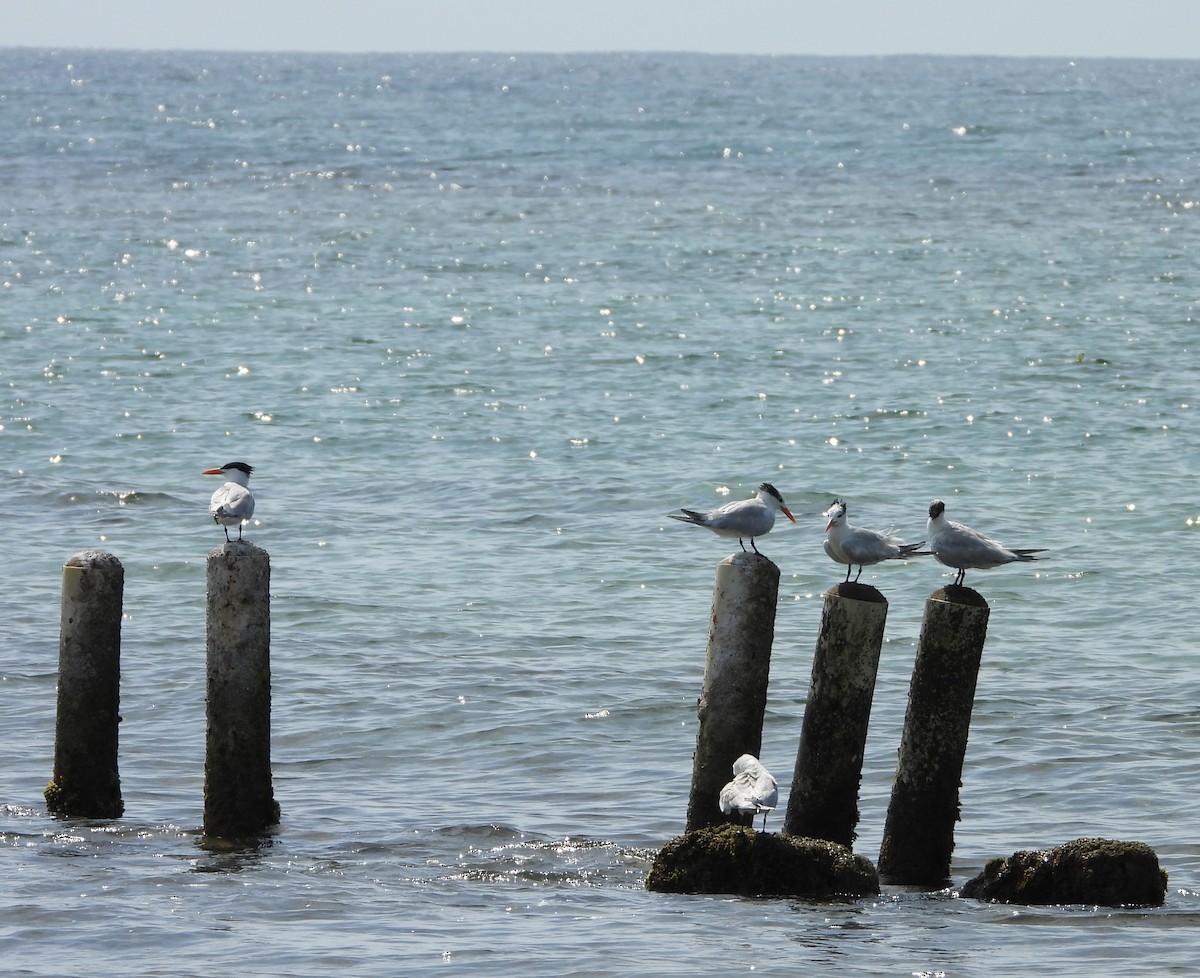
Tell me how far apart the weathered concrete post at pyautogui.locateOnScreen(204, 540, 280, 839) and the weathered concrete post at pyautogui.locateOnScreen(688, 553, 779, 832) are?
7.64ft

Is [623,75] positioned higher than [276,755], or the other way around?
[623,75]

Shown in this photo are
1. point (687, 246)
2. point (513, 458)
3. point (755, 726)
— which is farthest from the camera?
point (687, 246)

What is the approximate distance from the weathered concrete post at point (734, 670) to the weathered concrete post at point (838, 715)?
27 centimetres

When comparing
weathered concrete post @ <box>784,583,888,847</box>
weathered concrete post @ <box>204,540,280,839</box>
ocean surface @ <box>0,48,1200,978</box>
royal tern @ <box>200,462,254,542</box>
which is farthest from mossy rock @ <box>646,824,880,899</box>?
royal tern @ <box>200,462,254,542</box>

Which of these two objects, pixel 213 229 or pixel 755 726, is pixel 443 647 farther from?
pixel 213 229

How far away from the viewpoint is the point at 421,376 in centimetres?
2711

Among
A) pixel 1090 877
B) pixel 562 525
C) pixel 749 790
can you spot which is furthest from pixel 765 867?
pixel 562 525

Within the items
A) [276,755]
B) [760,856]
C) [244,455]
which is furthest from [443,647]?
[244,455]

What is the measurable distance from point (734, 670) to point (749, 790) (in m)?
0.65

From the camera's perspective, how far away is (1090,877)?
9031 millimetres

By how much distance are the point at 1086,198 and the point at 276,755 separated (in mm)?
39935

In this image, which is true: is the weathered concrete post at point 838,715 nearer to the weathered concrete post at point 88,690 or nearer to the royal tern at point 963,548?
the royal tern at point 963,548

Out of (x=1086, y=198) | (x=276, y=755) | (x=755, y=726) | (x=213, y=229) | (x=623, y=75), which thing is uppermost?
(x=623, y=75)

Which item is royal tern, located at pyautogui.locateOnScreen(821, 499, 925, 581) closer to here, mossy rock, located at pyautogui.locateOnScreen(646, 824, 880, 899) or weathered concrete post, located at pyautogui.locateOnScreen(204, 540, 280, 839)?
mossy rock, located at pyautogui.locateOnScreen(646, 824, 880, 899)
